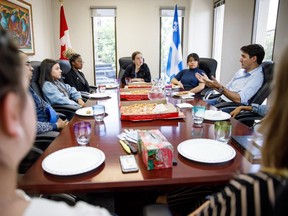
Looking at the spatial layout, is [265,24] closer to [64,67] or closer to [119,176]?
[64,67]

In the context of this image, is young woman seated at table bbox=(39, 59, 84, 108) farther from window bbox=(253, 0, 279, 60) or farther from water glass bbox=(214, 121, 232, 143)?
window bbox=(253, 0, 279, 60)

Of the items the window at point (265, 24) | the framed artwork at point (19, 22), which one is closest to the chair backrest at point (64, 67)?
the framed artwork at point (19, 22)

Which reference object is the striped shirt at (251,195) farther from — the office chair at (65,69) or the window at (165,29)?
the window at (165,29)

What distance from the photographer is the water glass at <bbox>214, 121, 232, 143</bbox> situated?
1.12 m

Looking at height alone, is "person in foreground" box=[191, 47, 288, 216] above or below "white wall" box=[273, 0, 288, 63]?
below

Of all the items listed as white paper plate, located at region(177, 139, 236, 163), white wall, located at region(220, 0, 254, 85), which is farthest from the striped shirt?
white wall, located at region(220, 0, 254, 85)

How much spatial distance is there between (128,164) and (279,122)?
60 cm

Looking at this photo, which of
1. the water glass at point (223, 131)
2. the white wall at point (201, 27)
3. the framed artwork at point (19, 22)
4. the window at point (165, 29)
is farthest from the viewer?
the window at point (165, 29)

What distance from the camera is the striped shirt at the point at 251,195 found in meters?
0.47

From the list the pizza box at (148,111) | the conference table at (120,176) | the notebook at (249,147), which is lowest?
the conference table at (120,176)

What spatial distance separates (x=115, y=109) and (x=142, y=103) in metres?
0.23

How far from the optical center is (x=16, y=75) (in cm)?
37

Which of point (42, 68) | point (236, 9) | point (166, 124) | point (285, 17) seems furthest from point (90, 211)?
point (236, 9)

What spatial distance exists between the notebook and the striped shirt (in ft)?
1.57
